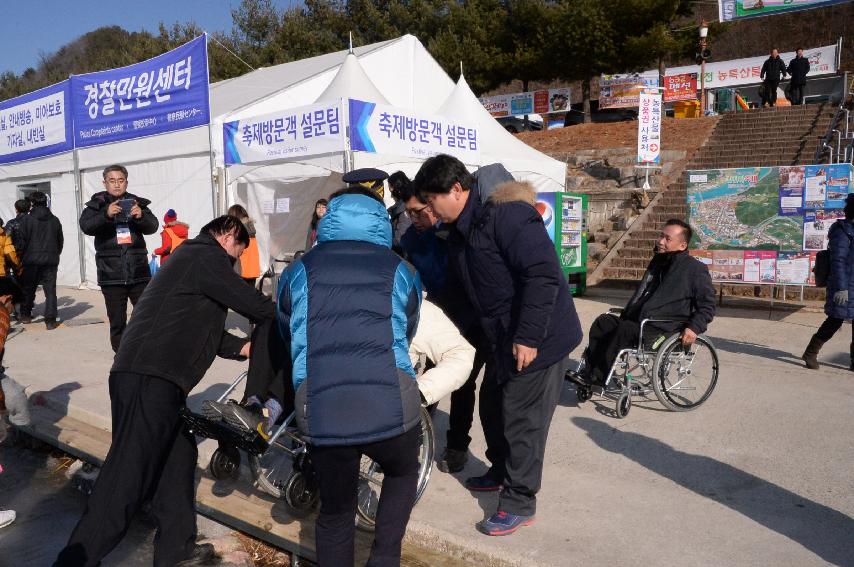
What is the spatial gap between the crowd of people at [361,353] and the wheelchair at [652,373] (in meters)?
1.50

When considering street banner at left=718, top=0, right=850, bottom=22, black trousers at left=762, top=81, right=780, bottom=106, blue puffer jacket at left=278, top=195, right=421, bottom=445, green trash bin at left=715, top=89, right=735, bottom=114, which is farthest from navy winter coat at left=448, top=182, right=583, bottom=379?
green trash bin at left=715, top=89, right=735, bottom=114

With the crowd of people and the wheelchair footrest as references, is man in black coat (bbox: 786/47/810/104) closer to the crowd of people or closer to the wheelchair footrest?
the crowd of people

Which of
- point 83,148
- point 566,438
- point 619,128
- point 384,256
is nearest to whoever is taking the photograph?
point 384,256

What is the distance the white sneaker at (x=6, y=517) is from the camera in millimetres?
3951

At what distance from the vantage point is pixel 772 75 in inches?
851

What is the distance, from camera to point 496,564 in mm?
3211

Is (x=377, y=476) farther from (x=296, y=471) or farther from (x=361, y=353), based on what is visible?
(x=361, y=353)

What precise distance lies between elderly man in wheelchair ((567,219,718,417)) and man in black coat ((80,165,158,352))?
3.87m

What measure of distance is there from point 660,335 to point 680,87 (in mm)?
25152

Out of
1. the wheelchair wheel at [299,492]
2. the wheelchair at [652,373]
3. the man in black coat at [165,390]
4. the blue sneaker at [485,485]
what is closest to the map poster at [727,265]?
the wheelchair at [652,373]

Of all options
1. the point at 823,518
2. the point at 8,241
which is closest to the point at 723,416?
the point at 823,518

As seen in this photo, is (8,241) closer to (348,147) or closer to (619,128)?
(348,147)

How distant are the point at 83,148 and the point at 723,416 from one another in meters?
12.5

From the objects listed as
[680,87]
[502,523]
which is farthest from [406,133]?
[680,87]
